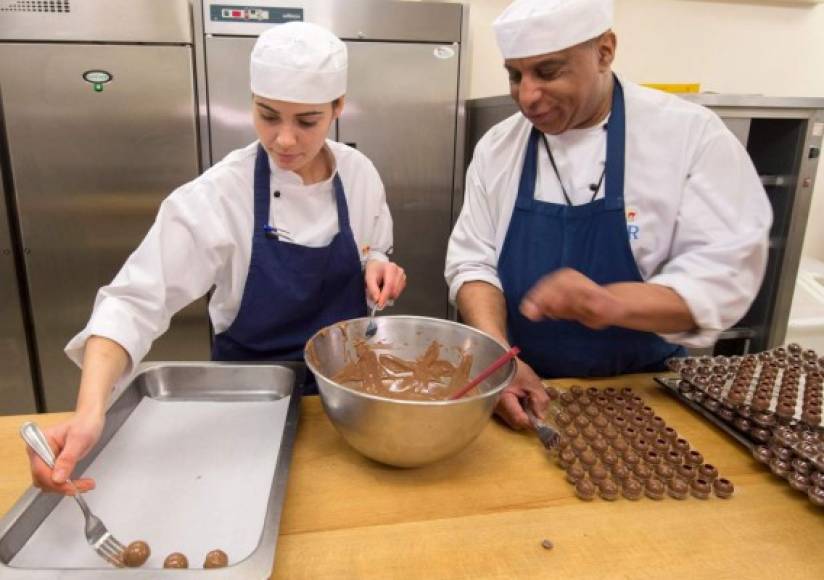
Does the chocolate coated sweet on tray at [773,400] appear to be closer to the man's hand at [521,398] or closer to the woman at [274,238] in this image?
the man's hand at [521,398]

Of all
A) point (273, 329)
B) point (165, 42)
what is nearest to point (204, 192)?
point (273, 329)

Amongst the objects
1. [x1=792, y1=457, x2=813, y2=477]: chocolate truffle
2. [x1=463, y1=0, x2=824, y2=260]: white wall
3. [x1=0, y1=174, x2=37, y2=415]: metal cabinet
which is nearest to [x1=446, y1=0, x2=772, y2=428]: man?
[x1=792, y1=457, x2=813, y2=477]: chocolate truffle

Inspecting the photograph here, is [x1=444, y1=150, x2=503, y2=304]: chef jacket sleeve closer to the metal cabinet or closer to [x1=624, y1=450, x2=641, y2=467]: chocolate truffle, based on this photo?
[x1=624, y1=450, x2=641, y2=467]: chocolate truffle

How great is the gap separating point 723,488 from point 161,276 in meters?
1.08

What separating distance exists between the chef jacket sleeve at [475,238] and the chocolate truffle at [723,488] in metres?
0.70

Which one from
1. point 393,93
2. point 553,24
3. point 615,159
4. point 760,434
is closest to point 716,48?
point 393,93

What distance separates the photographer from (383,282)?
1.35 meters

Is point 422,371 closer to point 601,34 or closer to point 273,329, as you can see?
point 273,329

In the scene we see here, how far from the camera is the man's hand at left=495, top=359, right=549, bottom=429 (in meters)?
1.11

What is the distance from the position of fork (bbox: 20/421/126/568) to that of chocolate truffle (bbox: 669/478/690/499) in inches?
32.1

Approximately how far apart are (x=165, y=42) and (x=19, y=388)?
1681mm

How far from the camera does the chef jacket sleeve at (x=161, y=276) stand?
3.35 feet

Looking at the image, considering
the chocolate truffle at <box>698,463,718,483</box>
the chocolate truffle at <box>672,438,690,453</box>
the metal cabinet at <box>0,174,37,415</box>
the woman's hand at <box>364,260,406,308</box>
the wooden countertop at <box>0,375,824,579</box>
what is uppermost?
the woman's hand at <box>364,260,406,308</box>

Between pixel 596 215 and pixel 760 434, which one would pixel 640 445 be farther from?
pixel 596 215
